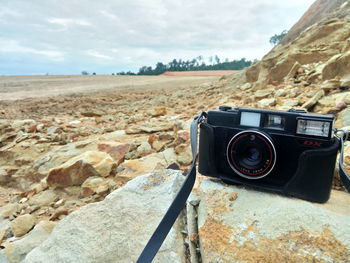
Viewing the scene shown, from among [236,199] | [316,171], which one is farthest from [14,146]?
[316,171]

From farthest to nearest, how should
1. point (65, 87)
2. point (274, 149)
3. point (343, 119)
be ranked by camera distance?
point (65, 87) → point (343, 119) → point (274, 149)

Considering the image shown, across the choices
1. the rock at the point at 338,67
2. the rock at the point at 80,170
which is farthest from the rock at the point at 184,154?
the rock at the point at 338,67

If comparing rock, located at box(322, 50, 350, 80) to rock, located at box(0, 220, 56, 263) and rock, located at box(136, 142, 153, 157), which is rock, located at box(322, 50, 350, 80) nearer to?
rock, located at box(136, 142, 153, 157)

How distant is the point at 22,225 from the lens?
6.20 ft

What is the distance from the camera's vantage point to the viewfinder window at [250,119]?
52.1 inches

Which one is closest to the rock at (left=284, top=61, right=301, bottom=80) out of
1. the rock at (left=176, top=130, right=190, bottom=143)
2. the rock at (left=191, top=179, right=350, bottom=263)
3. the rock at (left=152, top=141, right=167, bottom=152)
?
the rock at (left=176, top=130, right=190, bottom=143)

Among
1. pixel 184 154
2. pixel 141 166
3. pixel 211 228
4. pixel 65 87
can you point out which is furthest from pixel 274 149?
pixel 65 87

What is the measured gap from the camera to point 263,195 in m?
1.35

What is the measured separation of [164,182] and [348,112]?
1.76 m

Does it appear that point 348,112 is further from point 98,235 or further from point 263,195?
point 98,235

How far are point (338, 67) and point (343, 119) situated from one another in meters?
1.79

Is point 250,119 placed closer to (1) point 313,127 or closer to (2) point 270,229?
(1) point 313,127

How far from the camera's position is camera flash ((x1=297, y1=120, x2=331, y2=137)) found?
117 centimetres

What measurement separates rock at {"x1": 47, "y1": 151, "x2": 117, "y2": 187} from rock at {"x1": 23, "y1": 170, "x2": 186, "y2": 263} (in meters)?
0.91
